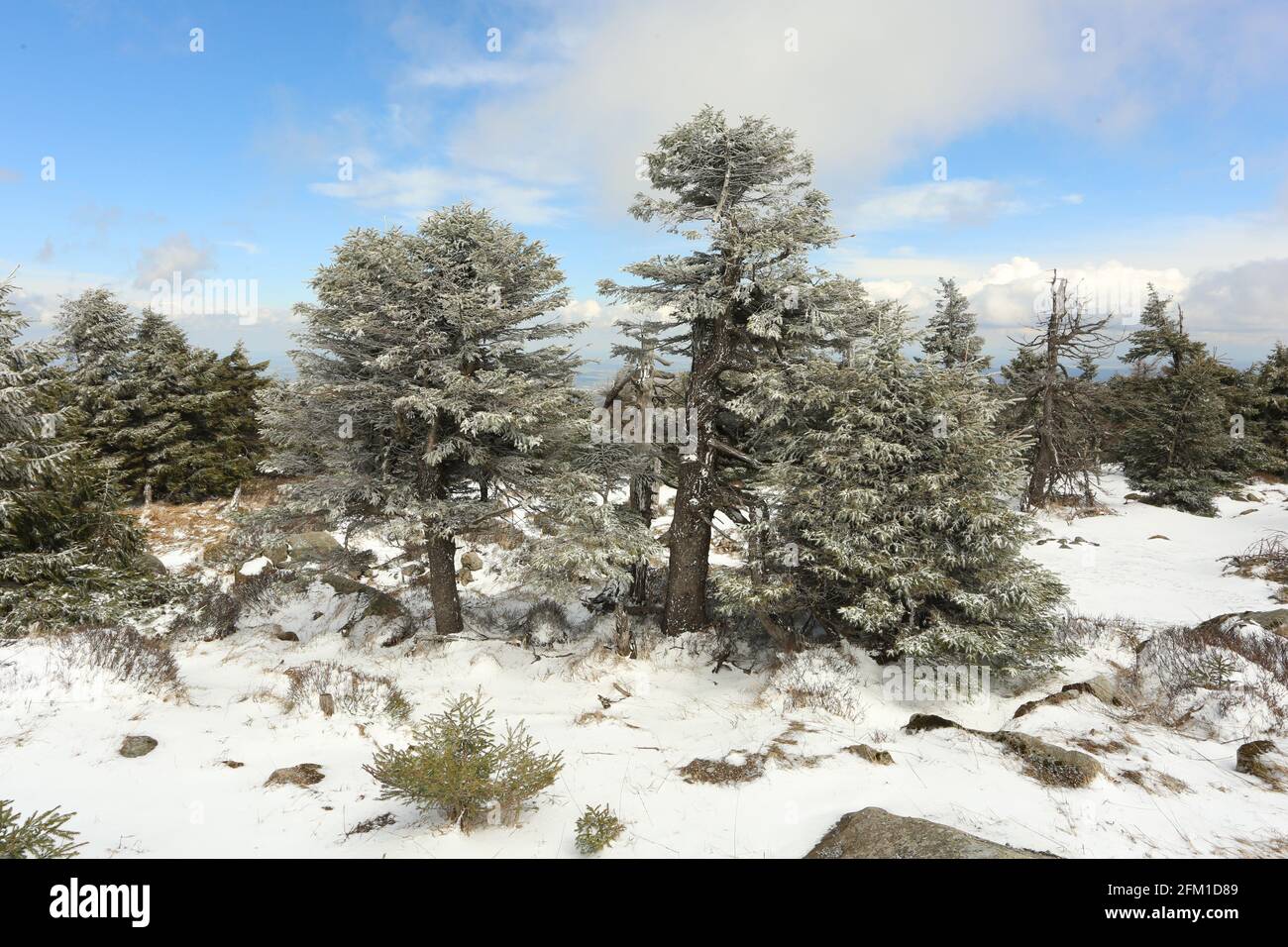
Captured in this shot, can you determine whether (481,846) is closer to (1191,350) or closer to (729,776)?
(729,776)

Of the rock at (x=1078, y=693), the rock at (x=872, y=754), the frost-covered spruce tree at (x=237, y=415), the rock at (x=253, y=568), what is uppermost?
the frost-covered spruce tree at (x=237, y=415)

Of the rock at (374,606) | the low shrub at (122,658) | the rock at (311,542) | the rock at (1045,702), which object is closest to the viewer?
the rock at (1045,702)

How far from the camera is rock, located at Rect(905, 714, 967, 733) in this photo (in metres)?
8.34

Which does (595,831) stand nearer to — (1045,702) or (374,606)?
(1045,702)

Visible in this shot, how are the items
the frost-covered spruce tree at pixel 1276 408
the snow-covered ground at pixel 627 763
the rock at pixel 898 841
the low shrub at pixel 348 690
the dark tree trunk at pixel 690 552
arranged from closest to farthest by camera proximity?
the rock at pixel 898 841 → the snow-covered ground at pixel 627 763 → the low shrub at pixel 348 690 → the dark tree trunk at pixel 690 552 → the frost-covered spruce tree at pixel 1276 408

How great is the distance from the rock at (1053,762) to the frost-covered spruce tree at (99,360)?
2964 centimetres

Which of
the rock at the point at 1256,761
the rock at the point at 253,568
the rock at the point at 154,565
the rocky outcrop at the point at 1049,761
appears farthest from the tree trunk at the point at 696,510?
the rock at the point at 154,565

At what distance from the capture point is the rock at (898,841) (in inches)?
188

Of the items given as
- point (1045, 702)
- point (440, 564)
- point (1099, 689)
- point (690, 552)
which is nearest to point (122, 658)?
point (440, 564)

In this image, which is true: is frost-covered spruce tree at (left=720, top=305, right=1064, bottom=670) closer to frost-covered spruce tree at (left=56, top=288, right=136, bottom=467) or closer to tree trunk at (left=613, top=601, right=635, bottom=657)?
tree trunk at (left=613, top=601, right=635, bottom=657)

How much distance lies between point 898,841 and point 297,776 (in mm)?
6702

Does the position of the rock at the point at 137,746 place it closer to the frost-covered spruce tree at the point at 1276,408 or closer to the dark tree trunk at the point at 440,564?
the dark tree trunk at the point at 440,564

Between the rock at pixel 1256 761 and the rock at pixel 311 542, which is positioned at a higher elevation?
the rock at pixel 311 542
